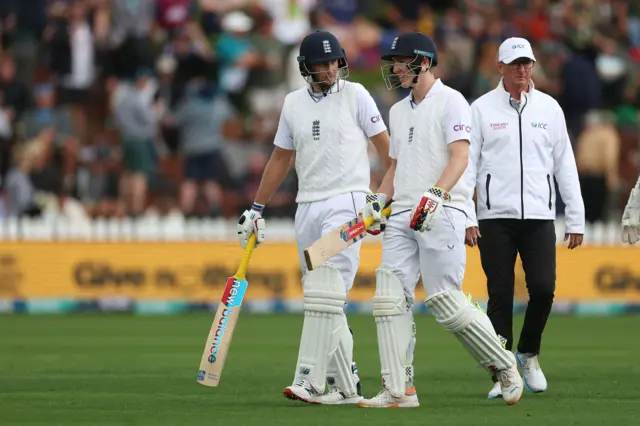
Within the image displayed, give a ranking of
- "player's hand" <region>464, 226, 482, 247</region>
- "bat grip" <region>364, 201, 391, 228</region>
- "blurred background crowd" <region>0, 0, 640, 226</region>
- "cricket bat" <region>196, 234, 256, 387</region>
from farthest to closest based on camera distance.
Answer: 1. "blurred background crowd" <region>0, 0, 640, 226</region>
2. "player's hand" <region>464, 226, 482, 247</region>
3. "cricket bat" <region>196, 234, 256, 387</region>
4. "bat grip" <region>364, 201, 391, 228</region>

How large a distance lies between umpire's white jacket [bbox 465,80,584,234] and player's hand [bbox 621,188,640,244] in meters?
0.29

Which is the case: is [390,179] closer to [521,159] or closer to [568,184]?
[521,159]

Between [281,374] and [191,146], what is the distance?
30.3ft

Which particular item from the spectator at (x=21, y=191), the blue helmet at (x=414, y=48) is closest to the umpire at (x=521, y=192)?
the blue helmet at (x=414, y=48)

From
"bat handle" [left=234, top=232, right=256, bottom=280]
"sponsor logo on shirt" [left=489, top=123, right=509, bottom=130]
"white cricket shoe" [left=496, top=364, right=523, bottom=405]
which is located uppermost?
"sponsor logo on shirt" [left=489, top=123, right=509, bottom=130]

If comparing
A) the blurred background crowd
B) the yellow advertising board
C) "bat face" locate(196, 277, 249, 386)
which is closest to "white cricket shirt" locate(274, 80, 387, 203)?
"bat face" locate(196, 277, 249, 386)

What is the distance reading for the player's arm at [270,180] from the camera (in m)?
9.41

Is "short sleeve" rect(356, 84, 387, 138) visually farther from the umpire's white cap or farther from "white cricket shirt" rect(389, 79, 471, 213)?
the umpire's white cap

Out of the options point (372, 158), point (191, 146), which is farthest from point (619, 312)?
point (191, 146)

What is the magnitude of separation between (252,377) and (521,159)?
2460 millimetres

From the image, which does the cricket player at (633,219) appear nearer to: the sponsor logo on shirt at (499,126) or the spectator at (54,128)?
the sponsor logo on shirt at (499,126)

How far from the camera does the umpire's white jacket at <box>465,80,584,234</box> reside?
9.94m

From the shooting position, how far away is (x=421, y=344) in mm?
13797

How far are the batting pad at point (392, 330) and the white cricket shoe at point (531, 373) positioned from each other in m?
1.43
